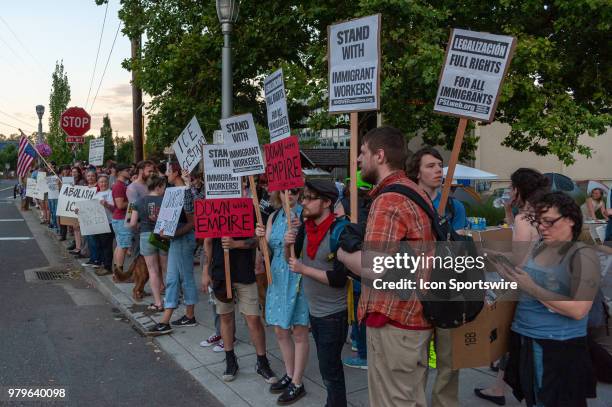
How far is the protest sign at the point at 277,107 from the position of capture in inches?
171

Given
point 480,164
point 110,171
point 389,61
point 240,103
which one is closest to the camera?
point 389,61

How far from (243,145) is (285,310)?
61.7 inches

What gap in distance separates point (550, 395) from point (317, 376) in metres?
2.32

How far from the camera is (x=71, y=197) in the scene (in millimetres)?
10492

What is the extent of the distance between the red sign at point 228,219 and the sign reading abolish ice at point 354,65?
1.26 meters

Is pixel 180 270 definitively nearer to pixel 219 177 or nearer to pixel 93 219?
pixel 219 177

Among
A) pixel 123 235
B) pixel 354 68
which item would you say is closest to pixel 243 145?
pixel 354 68

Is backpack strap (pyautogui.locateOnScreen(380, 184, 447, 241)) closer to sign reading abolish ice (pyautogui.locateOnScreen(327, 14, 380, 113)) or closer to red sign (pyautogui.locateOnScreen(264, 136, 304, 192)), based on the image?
sign reading abolish ice (pyautogui.locateOnScreen(327, 14, 380, 113))

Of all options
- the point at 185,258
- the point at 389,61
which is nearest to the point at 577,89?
the point at 389,61

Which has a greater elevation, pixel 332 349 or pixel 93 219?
pixel 93 219

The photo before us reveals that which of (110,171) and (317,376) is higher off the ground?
(110,171)

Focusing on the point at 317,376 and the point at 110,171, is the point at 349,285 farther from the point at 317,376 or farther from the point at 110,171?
the point at 110,171

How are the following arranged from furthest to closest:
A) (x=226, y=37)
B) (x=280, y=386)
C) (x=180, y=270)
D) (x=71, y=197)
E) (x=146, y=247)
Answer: (x=71, y=197) → (x=226, y=37) → (x=146, y=247) → (x=180, y=270) → (x=280, y=386)

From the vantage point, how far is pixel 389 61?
35.0ft
